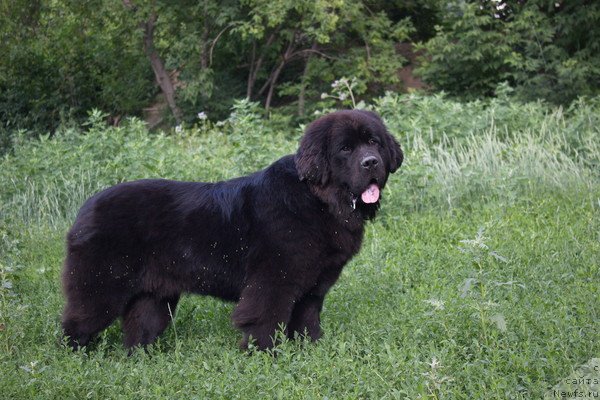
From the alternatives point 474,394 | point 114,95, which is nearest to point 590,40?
point 114,95

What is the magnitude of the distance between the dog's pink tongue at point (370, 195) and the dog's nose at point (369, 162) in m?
0.19

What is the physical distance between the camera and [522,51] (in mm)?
17203

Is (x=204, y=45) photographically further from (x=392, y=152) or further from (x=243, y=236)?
(x=243, y=236)

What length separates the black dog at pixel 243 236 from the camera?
5410 millimetres

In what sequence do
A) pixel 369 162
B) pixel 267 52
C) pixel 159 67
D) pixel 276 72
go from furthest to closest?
pixel 159 67 < pixel 276 72 < pixel 267 52 < pixel 369 162

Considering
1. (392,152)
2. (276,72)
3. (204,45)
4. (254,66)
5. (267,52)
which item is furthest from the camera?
(254,66)

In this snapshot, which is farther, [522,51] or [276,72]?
[276,72]

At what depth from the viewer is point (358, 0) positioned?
62.2 ft

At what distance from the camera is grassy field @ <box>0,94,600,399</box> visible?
465 cm

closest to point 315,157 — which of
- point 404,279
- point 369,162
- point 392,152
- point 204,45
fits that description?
point 369,162

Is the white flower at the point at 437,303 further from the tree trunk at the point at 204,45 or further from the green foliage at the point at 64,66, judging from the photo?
the green foliage at the point at 64,66

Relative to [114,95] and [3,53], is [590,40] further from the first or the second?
[3,53]

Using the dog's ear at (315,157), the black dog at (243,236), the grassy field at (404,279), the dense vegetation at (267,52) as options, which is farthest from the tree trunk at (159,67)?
the dog's ear at (315,157)

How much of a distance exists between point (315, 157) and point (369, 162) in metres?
0.38
